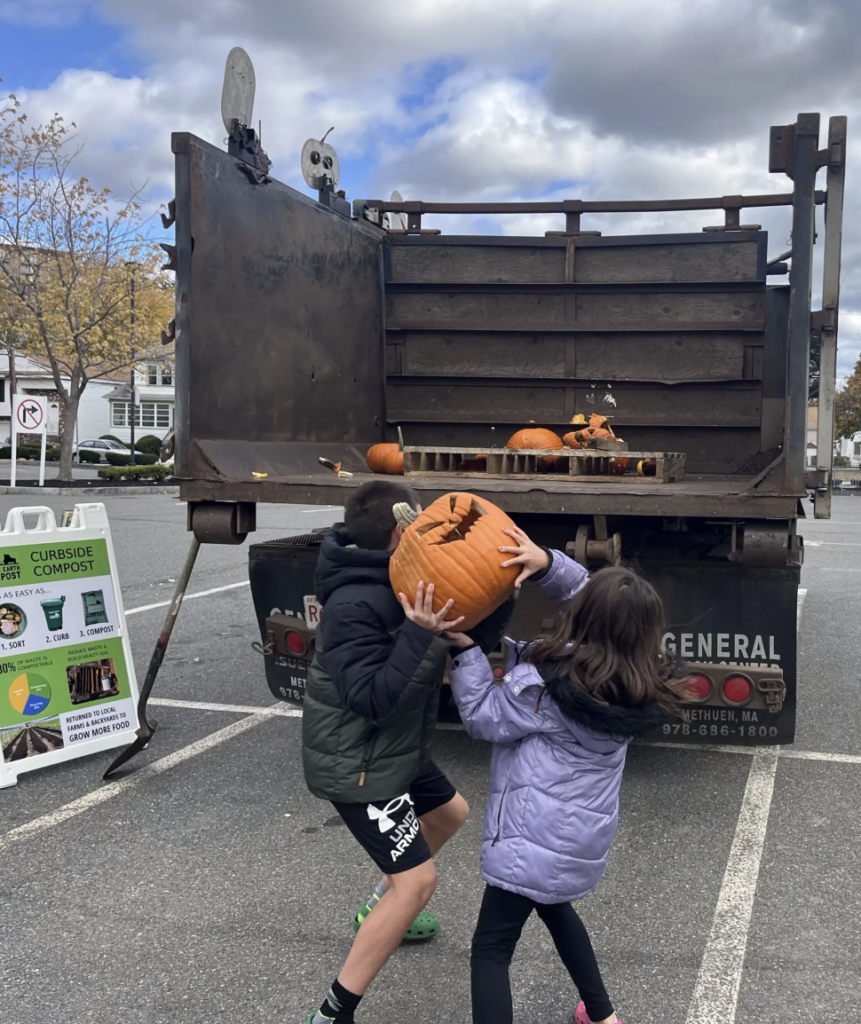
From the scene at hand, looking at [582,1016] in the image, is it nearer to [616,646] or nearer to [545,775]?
[545,775]

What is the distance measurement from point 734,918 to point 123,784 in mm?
2722

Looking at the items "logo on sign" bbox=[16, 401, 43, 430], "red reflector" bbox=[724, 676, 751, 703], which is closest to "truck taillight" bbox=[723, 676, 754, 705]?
"red reflector" bbox=[724, 676, 751, 703]

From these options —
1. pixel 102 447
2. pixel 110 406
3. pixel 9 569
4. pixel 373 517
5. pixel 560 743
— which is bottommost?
pixel 560 743

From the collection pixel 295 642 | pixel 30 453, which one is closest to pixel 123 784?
pixel 295 642

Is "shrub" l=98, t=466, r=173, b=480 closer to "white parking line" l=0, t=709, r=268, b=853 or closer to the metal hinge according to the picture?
"white parking line" l=0, t=709, r=268, b=853

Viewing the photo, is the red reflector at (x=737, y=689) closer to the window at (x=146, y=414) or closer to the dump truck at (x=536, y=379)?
the dump truck at (x=536, y=379)

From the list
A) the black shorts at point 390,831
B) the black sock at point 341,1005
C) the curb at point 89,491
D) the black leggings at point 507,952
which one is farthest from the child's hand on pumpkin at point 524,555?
the curb at point 89,491

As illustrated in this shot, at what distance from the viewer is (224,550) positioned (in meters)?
12.9

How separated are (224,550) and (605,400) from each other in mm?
8065

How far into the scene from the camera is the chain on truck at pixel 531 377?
391cm

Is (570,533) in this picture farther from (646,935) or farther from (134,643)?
(134,643)

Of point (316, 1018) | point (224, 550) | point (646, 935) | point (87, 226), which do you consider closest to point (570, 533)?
point (646, 935)

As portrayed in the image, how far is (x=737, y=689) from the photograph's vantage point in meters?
3.95

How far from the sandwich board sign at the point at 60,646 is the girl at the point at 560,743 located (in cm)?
284
